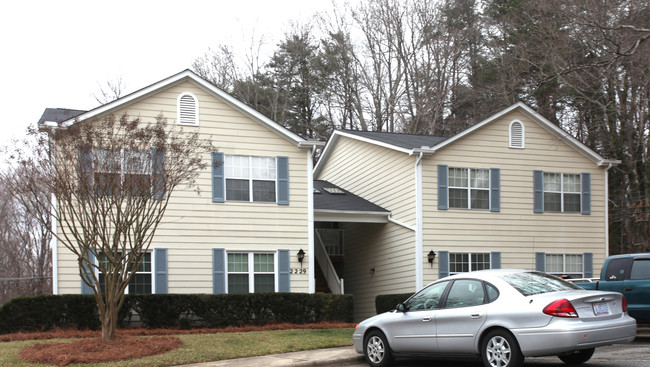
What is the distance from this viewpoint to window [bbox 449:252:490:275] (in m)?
20.2

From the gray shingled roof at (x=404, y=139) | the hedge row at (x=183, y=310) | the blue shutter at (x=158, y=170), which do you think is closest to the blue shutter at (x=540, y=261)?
the gray shingled roof at (x=404, y=139)

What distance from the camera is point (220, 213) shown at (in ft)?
60.0

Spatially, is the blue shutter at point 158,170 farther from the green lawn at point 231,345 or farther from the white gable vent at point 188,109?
the white gable vent at point 188,109

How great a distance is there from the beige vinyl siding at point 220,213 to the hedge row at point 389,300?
2.56 meters

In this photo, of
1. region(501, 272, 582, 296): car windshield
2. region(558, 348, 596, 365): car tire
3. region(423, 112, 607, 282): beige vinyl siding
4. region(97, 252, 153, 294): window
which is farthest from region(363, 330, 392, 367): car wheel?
region(423, 112, 607, 282): beige vinyl siding

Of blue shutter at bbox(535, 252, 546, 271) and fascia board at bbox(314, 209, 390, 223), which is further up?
fascia board at bbox(314, 209, 390, 223)

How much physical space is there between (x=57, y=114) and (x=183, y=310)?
651 centimetres

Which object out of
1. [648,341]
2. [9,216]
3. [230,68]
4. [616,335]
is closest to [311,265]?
[648,341]

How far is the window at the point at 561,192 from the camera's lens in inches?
840

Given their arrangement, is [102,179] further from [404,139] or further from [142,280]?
[404,139]

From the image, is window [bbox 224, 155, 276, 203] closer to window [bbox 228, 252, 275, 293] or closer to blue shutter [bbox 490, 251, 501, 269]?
window [bbox 228, 252, 275, 293]

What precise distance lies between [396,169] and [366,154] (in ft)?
7.44

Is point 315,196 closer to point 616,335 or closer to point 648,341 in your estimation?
point 648,341

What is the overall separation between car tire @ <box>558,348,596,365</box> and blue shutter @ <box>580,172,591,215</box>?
13.0 meters
